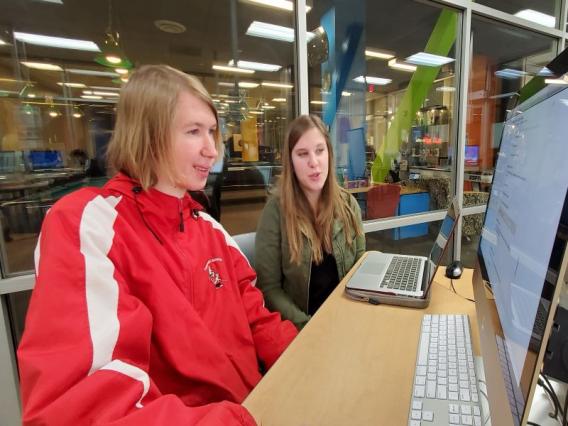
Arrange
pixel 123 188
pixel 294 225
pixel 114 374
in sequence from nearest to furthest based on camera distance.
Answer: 1. pixel 114 374
2. pixel 123 188
3. pixel 294 225

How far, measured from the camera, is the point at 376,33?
13.3 feet

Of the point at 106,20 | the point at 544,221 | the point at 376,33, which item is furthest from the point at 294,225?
the point at 376,33

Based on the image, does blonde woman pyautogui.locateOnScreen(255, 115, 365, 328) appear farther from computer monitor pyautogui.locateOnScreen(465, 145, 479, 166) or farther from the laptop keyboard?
computer monitor pyautogui.locateOnScreen(465, 145, 479, 166)

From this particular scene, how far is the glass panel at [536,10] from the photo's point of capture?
10.8 feet

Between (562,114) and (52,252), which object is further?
(52,252)

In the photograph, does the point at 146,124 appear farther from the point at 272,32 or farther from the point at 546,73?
the point at 272,32

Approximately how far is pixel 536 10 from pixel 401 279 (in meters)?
4.07

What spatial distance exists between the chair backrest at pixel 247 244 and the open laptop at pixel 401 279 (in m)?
0.45

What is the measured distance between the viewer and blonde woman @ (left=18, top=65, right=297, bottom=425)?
535mm

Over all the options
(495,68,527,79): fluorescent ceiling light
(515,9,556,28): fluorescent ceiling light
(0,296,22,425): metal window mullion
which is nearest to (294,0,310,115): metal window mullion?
(0,296,22,425): metal window mullion

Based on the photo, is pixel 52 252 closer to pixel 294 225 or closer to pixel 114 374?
pixel 114 374

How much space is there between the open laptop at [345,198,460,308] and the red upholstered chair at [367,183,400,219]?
5.56 feet

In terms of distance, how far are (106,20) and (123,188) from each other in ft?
8.80

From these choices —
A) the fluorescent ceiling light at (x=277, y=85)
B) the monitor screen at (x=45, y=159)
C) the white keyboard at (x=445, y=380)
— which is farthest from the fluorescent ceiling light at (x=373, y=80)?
the white keyboard at (x=445, y=380)
